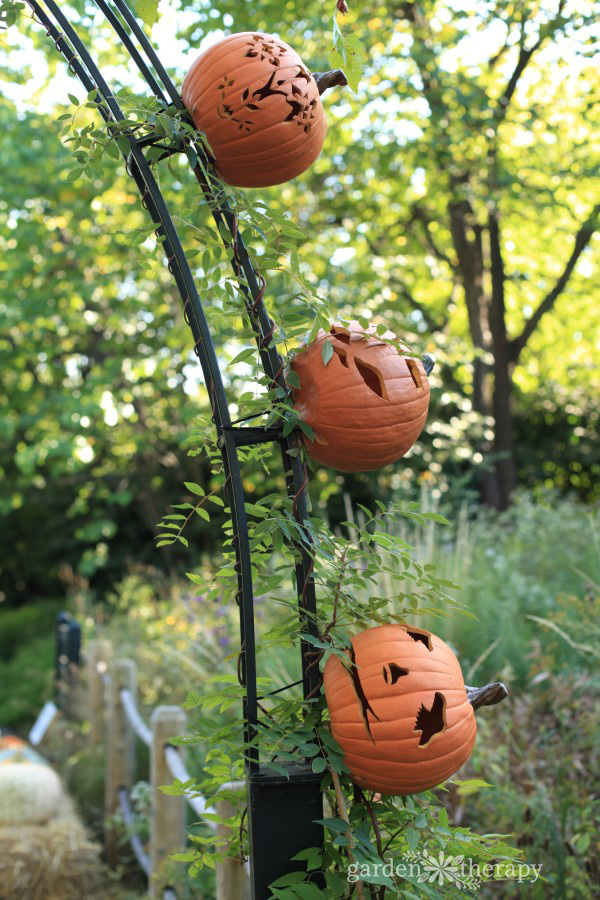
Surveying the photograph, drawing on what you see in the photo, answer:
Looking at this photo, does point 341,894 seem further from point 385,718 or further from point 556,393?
point 556,393

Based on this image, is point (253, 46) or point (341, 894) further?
point (253, 46)

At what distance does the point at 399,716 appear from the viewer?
1.32 metres

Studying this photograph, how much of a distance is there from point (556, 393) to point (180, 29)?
22.6 ft

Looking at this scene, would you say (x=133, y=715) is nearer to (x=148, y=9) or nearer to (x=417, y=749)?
(x=417, y=749)

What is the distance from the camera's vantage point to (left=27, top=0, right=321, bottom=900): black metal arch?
139cm

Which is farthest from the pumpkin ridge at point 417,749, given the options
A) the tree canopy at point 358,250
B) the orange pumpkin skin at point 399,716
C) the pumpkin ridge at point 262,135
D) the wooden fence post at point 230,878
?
the tree canopy at point 358,250

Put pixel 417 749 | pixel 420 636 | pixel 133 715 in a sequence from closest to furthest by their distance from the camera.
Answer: pixel 417 749 < pixel 420 636 < pixel 133 715

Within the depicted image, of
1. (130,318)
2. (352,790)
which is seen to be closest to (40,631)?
(130,318)

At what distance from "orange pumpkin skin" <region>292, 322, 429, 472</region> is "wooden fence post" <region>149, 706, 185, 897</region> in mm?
1976

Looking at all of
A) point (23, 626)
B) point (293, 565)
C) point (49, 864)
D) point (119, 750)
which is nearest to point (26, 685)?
point (23, 626)

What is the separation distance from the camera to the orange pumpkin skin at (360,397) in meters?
1.41

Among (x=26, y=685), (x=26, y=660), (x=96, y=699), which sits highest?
(x=26, y=660)

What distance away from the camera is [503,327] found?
31.8 ft

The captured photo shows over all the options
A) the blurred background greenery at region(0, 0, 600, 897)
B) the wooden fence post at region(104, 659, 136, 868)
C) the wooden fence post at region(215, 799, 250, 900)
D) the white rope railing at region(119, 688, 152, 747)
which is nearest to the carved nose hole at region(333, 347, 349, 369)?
the wooden fence post at region(215, 799, 250, 900)
